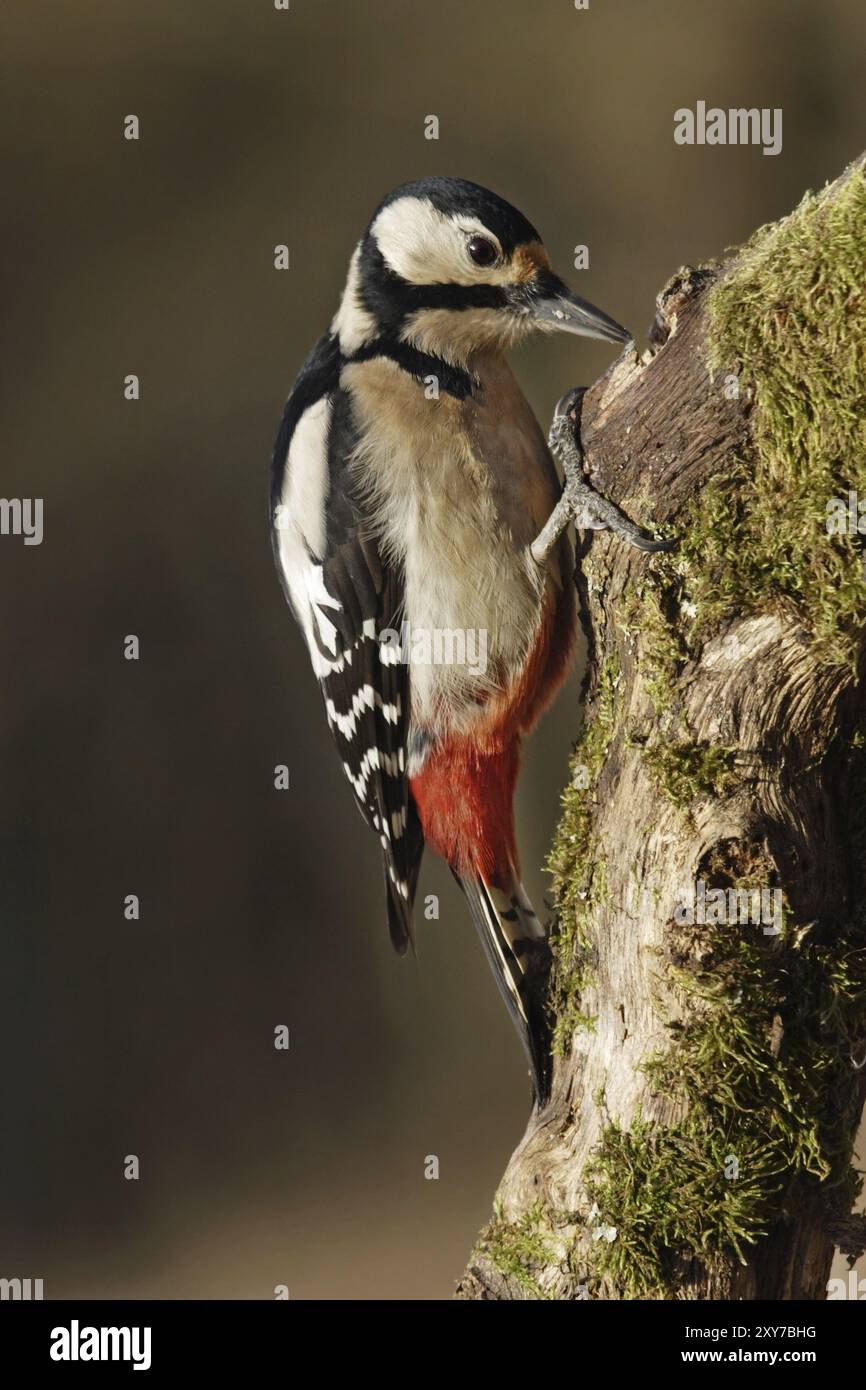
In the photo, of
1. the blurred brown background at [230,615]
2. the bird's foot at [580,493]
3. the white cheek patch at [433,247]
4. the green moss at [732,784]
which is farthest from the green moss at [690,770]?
the blurred brown background at [230,615]

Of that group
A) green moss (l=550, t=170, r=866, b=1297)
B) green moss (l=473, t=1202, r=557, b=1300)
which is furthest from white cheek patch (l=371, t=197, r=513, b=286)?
green moss (l=473, t=1202, r=557, b=1300)

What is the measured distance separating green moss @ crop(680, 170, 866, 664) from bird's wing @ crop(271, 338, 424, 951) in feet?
2.45

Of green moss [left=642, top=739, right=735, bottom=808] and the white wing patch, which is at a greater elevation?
the white wing patch

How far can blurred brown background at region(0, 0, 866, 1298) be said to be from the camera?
173 inches

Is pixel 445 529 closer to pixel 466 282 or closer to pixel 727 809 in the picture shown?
pixel 466 282

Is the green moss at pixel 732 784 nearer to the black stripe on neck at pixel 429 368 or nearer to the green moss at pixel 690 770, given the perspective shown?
the green moss at pixel 690 770

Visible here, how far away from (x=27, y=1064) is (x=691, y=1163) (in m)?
3.86

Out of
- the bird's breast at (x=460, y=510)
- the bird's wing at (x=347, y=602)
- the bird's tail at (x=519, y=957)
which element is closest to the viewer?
the bird's tail at (x=519, y=957)

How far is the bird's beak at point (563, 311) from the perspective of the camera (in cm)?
203

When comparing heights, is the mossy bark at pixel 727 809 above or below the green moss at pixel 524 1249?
above

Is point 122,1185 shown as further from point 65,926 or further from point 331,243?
point 331,243

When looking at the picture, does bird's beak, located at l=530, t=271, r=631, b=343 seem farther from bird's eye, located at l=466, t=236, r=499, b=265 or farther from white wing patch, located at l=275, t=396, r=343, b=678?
white wing patch, located at l=275, t=396, r=343, b=678

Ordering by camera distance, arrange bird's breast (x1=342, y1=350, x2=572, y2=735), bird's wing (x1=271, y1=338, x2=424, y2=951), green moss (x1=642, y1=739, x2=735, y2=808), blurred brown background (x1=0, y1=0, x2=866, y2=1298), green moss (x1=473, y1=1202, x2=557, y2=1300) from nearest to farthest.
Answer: green moss (x1=642, y1=739, x2=735, y2=808)
green moss (x1=473, y1=1202, x2=557, y2=1300)
bird's breast (x1=342, y1=350, x2=572, y2=735)
bird's wing (x1=271, y1=338, x2=424, y2=951)
blurred brown background (x1=0, y1=0, x2=866, y2=1298)

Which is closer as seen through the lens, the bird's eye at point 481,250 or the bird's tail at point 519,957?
the bird's tail at point 519,957
